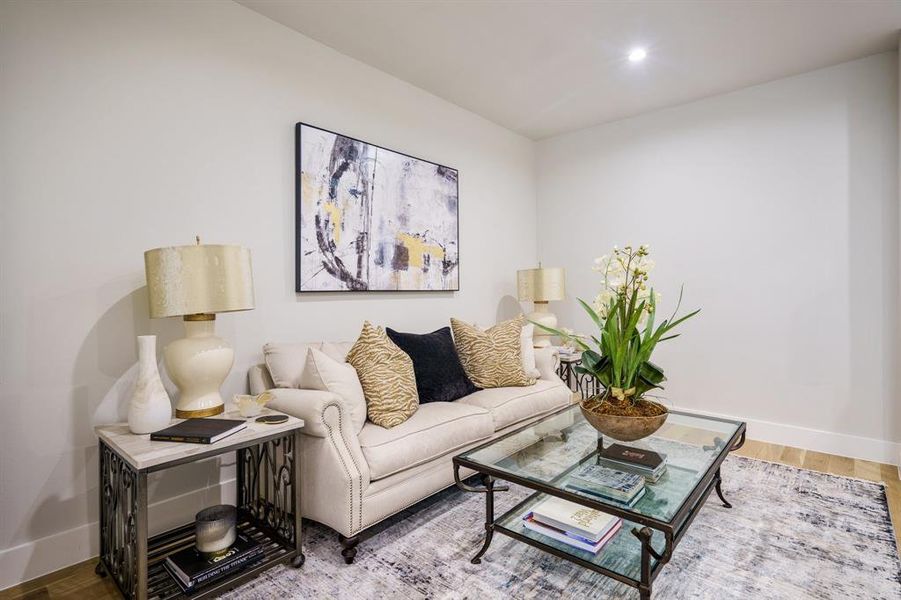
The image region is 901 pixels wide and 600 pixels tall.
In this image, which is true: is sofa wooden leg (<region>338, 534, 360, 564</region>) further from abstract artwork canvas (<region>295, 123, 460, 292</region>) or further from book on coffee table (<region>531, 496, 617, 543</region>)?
abstract artwork canvas (<region>295, 123, 460, 292</region>)

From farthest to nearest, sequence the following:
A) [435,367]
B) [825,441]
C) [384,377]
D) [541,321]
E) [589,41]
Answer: [541,321], [825,441], [589,41], [435,367], [384,377]

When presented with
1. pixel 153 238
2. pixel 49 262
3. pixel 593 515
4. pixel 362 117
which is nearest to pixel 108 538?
pixel 49 262

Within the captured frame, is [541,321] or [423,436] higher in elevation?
[541,321]

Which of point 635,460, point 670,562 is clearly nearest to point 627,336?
point 635,460

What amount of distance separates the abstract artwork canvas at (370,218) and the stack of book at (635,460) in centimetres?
183

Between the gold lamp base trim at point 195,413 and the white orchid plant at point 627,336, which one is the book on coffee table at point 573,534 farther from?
the gold lamp base trim at point 195,413

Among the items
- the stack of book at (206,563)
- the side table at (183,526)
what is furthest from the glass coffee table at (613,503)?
the stack of book at (206,563)

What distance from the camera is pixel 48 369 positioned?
1.88 m

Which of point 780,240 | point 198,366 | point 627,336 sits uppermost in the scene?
point 780,240

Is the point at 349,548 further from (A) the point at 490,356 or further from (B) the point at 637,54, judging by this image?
(B) the point at 637,54

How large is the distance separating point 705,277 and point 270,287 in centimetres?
337

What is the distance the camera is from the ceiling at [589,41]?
2551mm

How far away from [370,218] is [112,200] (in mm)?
1433

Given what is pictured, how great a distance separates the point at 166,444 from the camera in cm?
165
